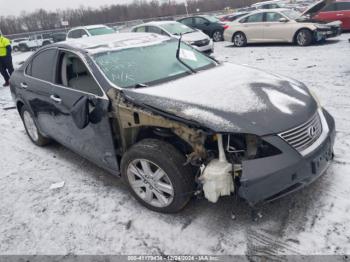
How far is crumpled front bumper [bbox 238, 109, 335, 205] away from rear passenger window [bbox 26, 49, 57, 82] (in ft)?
9.23

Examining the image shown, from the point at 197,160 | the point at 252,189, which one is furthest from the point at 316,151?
the point at 197,160

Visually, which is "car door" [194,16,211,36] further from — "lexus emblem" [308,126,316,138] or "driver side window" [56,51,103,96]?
"lexus emblem" [308,126,316,138]

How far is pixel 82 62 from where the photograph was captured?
11.6ft

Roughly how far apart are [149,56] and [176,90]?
0.89 metres

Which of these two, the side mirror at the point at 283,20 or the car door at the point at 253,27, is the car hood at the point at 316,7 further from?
the car door at the point at 253,27

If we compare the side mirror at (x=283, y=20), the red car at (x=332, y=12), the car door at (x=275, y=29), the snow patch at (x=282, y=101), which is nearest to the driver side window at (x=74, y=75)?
the snow patch at (x=282, y=101)

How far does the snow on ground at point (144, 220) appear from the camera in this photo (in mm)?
2645

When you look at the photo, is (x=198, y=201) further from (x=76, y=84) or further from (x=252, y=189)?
(x=76, y=84)

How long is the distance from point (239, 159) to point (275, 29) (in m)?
10.3

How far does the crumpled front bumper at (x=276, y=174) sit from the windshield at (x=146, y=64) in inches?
56.2

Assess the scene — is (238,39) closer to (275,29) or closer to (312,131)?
(275,29)

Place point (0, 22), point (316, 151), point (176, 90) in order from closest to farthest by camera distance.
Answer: point (316, 151) → point (176, 90) → point (0, 22)

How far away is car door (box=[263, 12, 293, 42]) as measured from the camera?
11.4 m

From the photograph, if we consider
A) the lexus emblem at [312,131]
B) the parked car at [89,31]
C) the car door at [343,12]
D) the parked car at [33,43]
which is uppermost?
the parked car at [89,31]
